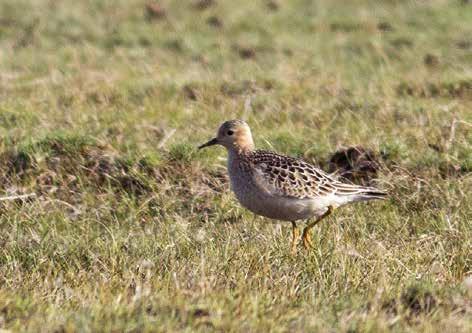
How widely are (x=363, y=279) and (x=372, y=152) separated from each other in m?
2.54

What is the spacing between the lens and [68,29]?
13.6 meters

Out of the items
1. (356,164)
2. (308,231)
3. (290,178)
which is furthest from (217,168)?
(290,178)

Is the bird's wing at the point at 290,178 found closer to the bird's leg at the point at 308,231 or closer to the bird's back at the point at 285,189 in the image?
the bird's back at the point at 285,189

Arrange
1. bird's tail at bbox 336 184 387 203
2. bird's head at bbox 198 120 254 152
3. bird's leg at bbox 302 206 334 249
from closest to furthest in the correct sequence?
bird's leg at bbox 302 206 334 249 < bird's tail at bbox 336 184 387 203 < bird's head at bbox 198 120 254 152

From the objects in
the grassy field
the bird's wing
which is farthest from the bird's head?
the grassy field

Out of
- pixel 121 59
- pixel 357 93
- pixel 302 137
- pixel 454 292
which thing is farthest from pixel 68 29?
pixel 454 292

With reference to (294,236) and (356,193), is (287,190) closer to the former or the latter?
(294,236)

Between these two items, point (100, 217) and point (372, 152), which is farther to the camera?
point (372, 152)

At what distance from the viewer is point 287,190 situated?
641cm

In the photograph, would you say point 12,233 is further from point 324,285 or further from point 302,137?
point 302,137

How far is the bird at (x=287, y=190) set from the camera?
641 cm

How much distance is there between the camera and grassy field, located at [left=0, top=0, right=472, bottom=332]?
511 centimetres

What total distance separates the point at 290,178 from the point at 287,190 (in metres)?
0.09

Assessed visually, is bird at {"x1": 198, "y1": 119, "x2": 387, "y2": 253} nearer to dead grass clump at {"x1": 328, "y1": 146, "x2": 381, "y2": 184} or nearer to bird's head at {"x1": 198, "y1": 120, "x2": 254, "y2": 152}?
bird's head at {"x1": 198, "y1": 120, "x2": 254, "y2": 152}
